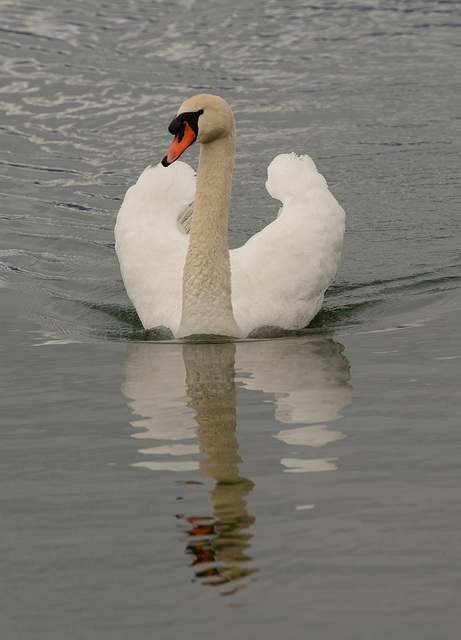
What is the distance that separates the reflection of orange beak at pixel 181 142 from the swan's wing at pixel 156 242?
1.42 meters

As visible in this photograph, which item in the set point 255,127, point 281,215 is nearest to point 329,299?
point 281,215

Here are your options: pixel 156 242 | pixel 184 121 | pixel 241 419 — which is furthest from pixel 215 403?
pixel 156 242

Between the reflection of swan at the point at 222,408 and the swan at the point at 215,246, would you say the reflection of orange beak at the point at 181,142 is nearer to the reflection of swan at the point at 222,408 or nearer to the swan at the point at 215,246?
the swan at the point at 215,246

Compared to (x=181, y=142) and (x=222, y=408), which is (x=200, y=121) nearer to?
(x=181, y=142)

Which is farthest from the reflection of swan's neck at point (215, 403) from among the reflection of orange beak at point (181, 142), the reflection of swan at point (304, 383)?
the reflection of orange beak at point (181, 142)

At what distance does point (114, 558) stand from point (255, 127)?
13.1 m

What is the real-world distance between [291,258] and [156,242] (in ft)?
4.10

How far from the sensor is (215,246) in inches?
340

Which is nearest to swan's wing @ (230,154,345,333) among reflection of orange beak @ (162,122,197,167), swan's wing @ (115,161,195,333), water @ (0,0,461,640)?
water @ (0,0,461,640)

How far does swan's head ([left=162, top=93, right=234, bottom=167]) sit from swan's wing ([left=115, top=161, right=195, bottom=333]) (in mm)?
1338

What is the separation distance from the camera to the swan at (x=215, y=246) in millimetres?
8453

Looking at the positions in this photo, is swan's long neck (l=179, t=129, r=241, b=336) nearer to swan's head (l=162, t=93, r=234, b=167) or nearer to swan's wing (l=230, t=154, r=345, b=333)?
swan's head (l=162, t=93, r=234, b=167)

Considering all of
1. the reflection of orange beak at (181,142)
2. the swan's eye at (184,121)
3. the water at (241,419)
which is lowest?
the water at (241,419)

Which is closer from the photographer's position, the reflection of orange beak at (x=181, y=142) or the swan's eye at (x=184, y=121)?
the reflection of orange beak at (x=181, y=142)
